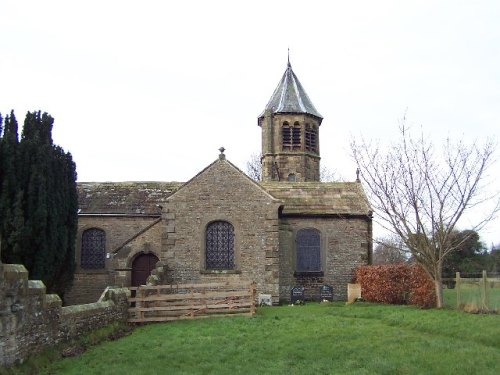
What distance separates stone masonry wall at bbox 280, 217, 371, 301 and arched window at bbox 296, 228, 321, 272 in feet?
0.67

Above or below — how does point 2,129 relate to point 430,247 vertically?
above

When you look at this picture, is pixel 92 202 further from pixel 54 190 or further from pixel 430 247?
pixel 430 247

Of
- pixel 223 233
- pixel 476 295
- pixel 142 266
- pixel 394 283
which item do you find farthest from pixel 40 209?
pixel 476 295

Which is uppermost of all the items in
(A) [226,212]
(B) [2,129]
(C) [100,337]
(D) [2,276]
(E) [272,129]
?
(E) [272,129]

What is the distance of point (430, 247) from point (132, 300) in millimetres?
10590

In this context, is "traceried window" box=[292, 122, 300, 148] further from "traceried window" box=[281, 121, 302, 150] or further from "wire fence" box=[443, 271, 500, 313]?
"wire fence" box=[443, 271, 500, 313]

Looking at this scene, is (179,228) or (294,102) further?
(294,102)

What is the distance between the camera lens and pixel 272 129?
→ 36844 mm

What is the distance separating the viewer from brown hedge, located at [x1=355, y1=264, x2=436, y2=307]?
67.1 feet

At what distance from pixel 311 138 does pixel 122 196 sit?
48.5 ft

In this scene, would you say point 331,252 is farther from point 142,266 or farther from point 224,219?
point 142,266

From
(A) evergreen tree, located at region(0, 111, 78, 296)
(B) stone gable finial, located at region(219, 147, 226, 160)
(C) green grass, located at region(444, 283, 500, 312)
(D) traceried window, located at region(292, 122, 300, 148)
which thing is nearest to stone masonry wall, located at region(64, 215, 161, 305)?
(A) evergreen tree, located at region(0, 111, 78, 296)

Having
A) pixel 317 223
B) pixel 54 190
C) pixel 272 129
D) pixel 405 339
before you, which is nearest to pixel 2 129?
pixel 54 190

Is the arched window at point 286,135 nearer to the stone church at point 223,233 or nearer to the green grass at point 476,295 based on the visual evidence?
the stone church at point 223,233
